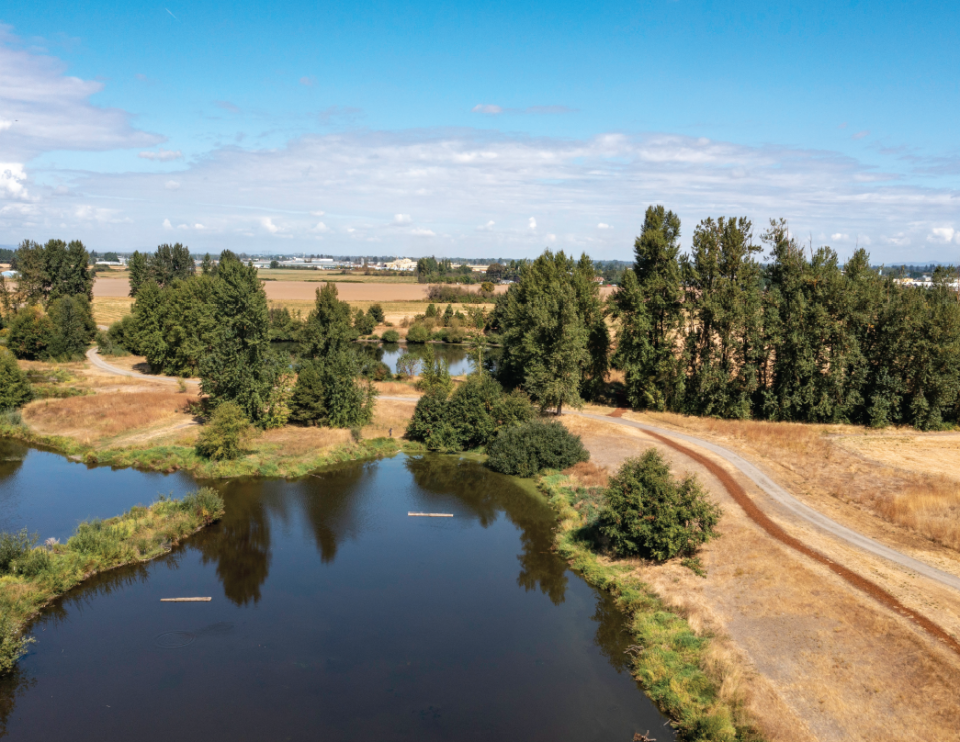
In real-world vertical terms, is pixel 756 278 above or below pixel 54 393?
above

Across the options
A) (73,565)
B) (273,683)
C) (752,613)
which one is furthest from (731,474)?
(73,565)

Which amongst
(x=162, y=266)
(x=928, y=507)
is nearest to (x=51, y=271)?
(x=162, y=266)

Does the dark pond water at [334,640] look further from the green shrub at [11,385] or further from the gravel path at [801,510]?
the green shrub at [11,385]

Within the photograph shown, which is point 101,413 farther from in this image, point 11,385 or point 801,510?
point 801,510

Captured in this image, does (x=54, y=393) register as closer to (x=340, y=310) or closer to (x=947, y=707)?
(x=340, y=310)

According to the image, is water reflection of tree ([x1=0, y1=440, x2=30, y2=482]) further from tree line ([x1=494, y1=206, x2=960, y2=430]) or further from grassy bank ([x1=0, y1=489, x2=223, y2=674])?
tree line ([x1=494, y1=206, x2=960, y2=430])

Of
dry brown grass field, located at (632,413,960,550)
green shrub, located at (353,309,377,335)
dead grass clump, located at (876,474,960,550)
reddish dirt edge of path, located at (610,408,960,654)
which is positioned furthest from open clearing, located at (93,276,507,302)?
dead grass clump, located at (876,474,960,550)
